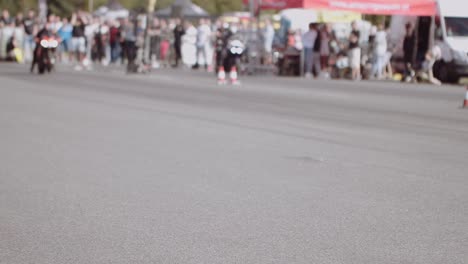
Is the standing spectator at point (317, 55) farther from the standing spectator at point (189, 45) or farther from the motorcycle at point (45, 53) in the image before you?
the motorcycle at point (45, 53)

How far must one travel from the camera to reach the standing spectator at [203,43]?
1646 inches

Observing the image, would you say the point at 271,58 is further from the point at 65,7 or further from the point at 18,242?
the point at 65,7

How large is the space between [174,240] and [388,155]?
628 cm

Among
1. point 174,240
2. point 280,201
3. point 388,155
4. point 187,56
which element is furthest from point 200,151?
point 187,56

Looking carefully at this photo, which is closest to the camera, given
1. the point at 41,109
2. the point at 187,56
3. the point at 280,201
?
the point at 280,201

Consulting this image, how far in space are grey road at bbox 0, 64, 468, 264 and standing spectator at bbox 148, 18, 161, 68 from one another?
850 inches

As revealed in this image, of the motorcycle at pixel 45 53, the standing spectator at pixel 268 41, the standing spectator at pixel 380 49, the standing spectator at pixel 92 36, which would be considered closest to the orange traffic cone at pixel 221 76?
the motorcycle at pixel 45 53

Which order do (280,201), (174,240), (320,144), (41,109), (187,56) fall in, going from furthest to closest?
(187,56)
(41,109)
(320,144)
(280,201)
(174,240)

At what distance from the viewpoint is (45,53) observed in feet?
106

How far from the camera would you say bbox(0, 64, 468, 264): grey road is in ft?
23.6

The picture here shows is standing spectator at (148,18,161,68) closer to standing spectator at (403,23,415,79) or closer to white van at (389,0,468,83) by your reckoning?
standing spectator at (403,23,415,79)

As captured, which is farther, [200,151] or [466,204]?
[200,151]

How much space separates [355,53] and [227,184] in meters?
25.6

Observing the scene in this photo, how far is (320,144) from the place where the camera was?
14.4 meters
